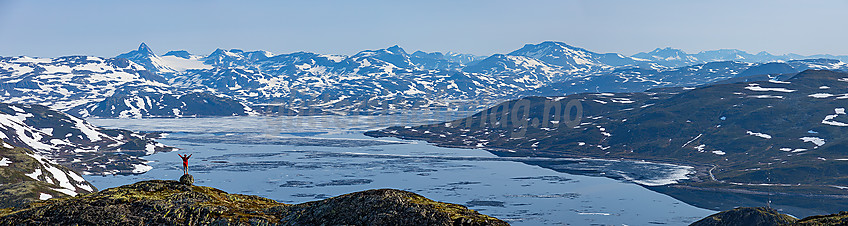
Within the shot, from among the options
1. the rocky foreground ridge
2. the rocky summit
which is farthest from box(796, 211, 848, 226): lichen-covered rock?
the rocky summit

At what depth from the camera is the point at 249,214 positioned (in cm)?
3694

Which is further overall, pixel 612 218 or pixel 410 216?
pixel 612 218

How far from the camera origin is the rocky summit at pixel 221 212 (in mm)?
33844

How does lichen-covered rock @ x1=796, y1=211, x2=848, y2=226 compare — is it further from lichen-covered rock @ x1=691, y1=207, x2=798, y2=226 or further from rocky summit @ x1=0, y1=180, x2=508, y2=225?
rocky summit @ x1=0, y1=180, x2=508, y2=225

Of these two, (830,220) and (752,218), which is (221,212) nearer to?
(830,220)

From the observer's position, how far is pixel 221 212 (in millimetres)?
36719

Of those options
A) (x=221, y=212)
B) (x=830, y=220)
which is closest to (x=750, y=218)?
(x=830, y=220)

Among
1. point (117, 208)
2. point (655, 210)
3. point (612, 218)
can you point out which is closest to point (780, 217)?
point (117, 208)

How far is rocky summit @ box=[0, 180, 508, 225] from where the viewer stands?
3384 cm

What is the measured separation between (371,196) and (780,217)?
30079 mm

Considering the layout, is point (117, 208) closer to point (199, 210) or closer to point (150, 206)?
point (150, 206)

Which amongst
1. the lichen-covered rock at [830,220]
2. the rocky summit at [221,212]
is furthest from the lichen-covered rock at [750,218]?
the rocky summit at [221,212]

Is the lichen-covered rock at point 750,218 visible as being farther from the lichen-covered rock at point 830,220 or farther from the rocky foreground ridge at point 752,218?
the lichen-covered rock at point 830,220

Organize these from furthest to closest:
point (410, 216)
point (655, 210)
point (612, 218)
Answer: point (655, 210), point (612, 218), point (410, 216)
